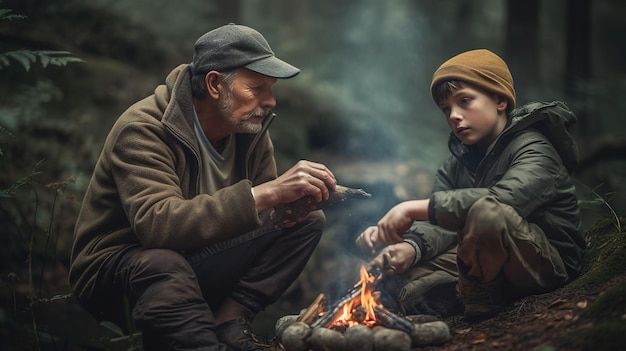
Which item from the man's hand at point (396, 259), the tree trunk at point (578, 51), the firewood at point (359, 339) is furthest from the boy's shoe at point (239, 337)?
the tree trunk at point (578, 51)

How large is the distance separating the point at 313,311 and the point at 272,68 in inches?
57.3

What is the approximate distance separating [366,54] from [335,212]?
975 centimetres

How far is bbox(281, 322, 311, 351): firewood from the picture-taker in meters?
3.21

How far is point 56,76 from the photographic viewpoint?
810cm

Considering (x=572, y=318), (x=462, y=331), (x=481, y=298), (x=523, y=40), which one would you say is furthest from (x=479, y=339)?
(x=523, y=40)

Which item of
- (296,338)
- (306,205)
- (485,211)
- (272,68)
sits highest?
(272,68)

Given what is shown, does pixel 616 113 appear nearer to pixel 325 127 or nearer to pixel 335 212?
pixel 325 127

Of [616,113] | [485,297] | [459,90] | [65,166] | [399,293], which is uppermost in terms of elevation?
[616,113]

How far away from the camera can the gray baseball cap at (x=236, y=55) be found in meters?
3.65

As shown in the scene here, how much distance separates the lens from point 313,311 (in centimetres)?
356

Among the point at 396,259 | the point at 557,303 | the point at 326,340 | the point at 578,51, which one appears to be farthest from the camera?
the point at 578,51

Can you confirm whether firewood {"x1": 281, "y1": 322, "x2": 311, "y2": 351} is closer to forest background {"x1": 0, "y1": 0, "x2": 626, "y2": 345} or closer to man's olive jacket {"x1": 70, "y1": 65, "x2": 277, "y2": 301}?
man's olive jacket {"x1": 70, "y1": 65, "x2": 277, "y2": 301}

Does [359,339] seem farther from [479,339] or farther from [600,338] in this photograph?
[600,338]

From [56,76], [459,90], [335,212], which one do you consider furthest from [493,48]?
[459,90]
